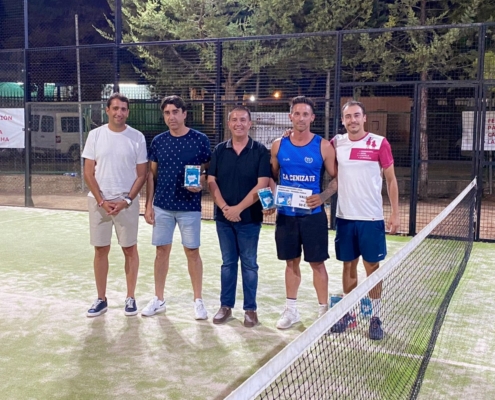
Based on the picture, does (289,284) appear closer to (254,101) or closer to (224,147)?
(224,147)

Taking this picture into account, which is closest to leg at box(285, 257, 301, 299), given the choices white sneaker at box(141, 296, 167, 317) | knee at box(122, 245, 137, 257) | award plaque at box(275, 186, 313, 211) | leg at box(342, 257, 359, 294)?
leg at box(342, 257, 359, 294)

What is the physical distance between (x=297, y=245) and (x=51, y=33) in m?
19.1

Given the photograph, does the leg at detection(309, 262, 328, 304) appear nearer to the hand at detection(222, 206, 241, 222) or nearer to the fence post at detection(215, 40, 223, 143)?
the hand at detection(222, 206, 241, 222)

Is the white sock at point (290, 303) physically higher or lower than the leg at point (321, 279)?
lower

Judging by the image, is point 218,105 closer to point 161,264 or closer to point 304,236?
point 161,264

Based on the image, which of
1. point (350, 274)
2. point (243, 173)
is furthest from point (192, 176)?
point (350, 274)

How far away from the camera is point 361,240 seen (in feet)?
15.6

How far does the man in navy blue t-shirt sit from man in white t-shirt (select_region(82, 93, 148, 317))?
14 centimetres

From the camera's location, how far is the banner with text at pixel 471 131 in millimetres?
9548

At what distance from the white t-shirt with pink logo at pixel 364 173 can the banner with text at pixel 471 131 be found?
5368 mm

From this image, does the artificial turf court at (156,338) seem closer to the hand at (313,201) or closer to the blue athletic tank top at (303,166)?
the hand at (313,201)

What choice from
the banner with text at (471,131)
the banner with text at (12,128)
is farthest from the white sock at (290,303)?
the banner with text at (12,128)

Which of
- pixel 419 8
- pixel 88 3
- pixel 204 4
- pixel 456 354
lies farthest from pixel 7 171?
pixel 456 354

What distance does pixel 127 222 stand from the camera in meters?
5.26
